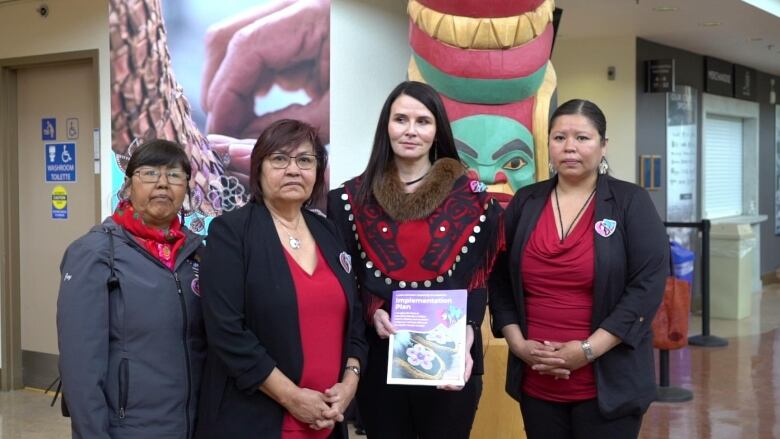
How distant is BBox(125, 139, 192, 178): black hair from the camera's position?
240 cm

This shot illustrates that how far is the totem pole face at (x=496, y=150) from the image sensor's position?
3760mm

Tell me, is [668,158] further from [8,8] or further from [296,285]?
[296,285]

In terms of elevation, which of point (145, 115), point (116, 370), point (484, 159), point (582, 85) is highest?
point (582, 85)

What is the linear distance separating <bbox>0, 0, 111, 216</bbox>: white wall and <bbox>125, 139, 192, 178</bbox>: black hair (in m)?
2.98

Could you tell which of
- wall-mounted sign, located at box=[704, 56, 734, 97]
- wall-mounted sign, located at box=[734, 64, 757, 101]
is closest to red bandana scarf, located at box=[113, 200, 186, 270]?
wall-mounted sign, located at box=[704, 56, 734, 97]

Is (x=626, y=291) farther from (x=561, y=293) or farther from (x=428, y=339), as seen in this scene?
(x=428, y=339)

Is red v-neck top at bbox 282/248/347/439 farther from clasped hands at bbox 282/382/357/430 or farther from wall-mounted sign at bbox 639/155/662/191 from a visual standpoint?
wall-mounted sign at bbox 639/155/662/191

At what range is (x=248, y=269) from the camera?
7.25ft

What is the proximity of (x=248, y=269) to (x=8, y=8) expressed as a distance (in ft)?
14.7

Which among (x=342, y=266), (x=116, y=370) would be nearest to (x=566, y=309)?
(x=342, y=266)

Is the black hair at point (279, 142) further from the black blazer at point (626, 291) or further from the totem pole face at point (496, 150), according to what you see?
the totem pole face at point (496, 150)

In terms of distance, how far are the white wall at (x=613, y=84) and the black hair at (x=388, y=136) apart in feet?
20.0

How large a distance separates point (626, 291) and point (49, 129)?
4.60 metres

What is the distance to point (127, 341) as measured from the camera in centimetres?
228
